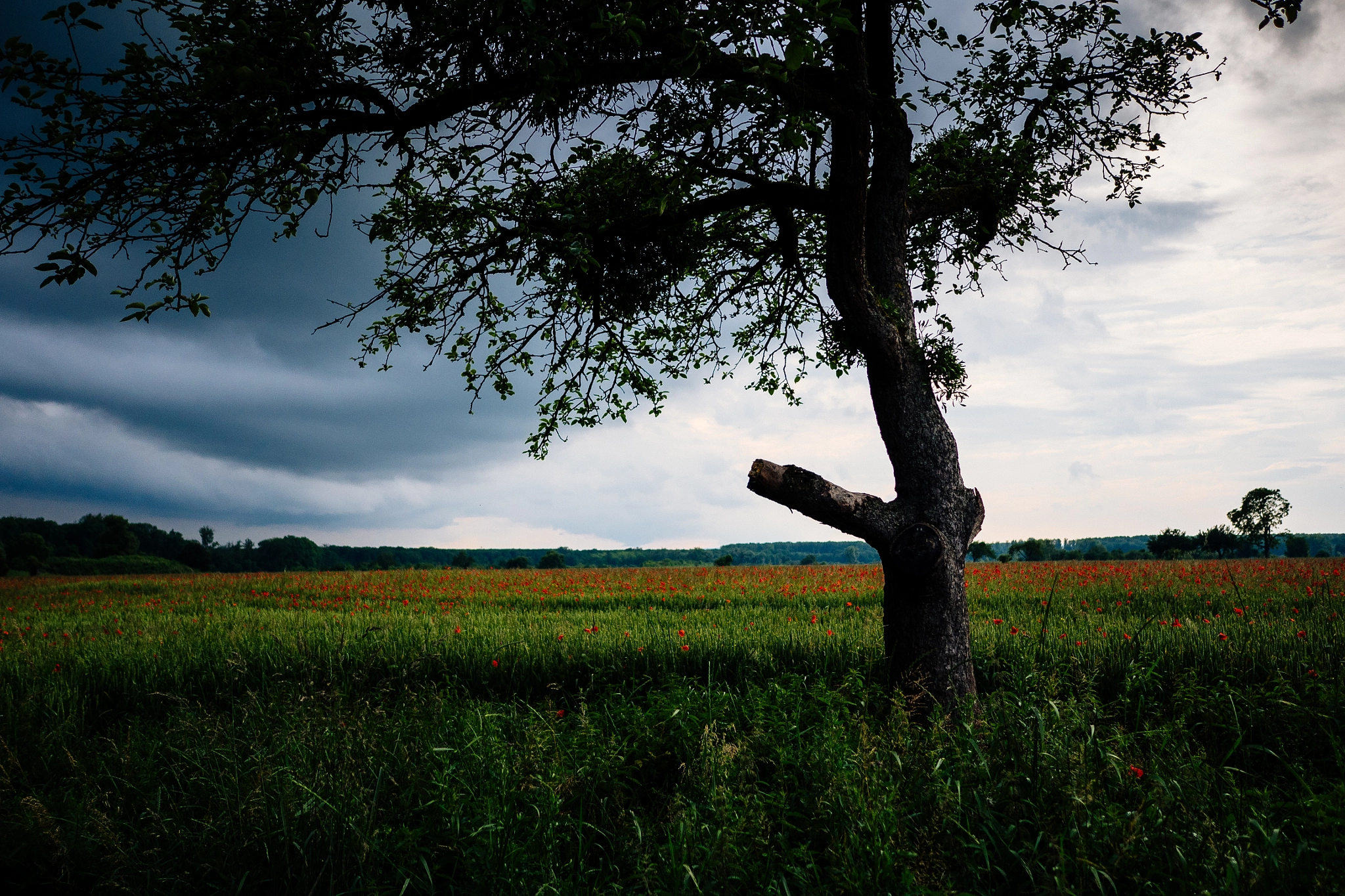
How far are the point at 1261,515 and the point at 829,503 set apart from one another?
296ft

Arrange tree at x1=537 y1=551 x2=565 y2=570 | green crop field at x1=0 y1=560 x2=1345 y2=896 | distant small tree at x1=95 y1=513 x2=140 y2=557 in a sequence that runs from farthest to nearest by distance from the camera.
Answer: distant small tree at x1=95 y1=513 x2=140 y2=557 → tree at x1=537 y1=551 x2=565 y2=570 → green crop field at x1=0 y1=560 x2=1345 y2=896

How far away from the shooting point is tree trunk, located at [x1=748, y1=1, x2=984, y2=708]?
5.20 m

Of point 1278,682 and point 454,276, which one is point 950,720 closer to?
point 1278,682

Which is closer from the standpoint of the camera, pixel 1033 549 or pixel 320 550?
pixel 1033 549

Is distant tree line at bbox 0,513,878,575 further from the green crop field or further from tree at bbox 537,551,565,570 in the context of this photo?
the green crop field

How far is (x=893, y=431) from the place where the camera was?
5.63 m

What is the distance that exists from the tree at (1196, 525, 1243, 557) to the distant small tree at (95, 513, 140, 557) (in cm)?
11235

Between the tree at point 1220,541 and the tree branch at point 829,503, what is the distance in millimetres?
78734

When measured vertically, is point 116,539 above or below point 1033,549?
below

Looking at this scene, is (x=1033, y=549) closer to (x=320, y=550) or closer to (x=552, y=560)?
(x=552, y=560)

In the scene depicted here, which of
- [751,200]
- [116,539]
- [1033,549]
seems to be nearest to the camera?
[751,200]

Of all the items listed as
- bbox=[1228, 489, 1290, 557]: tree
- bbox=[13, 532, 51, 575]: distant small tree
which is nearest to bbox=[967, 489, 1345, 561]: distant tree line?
bbox=[1228, 489, 1290, 557]: tree

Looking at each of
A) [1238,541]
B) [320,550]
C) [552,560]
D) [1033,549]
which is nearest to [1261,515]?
[1238,541]

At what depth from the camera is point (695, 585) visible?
56.1ft
